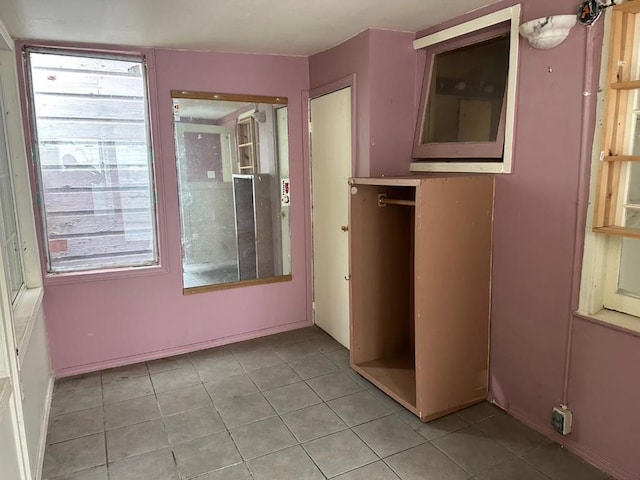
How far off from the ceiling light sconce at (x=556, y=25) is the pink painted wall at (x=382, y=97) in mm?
999

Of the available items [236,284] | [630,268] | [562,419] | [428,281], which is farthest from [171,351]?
[630,268]

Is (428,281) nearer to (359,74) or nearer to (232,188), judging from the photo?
(359,74)

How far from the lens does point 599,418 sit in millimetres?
2215

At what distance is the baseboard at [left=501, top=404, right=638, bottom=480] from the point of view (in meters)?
2.15

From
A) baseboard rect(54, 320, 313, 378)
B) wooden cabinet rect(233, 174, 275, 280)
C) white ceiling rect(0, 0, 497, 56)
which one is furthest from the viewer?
wooden cabinet rect(233, 174, 275, 280)

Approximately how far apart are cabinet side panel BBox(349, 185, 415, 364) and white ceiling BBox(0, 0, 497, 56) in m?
1.06

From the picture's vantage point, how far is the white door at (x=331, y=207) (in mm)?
3486

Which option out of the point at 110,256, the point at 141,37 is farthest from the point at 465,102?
the point at 110,256

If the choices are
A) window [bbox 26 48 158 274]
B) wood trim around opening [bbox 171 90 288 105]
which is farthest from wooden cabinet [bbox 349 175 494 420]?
window [bbox 26 48 158 274]

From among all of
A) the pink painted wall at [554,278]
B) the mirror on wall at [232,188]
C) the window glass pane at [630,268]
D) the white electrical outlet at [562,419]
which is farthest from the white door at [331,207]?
the window glass pane at [630,268]

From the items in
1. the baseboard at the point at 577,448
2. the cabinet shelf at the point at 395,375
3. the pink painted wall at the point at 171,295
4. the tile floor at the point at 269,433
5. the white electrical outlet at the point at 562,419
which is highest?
the pink painted wall at the point at 171,295

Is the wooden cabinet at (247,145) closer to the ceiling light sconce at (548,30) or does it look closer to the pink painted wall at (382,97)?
the pink painted wall at (382,97)

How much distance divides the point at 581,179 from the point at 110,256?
10.3 ft

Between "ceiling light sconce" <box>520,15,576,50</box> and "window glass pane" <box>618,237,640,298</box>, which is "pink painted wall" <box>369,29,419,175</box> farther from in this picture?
"window glass pane" <box>618,237,640,298</box>
